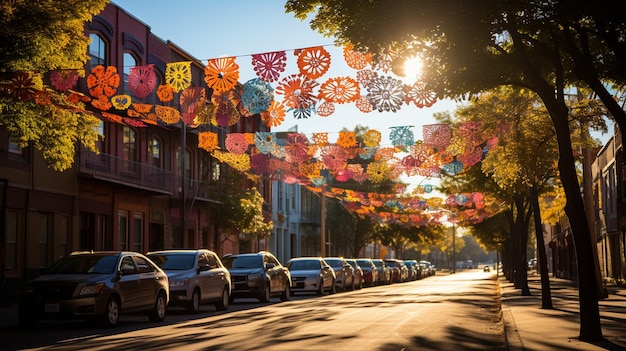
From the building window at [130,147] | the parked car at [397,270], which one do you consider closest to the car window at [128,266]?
the building window at [130,147]

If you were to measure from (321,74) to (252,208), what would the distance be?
24.1 meters

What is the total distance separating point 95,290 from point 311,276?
61.2ft

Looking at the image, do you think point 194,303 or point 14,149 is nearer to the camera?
point 194,303

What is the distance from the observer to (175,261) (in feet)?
79.5

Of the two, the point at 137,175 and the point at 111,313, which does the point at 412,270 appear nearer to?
the point at 137,175

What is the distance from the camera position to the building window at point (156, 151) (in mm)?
40231

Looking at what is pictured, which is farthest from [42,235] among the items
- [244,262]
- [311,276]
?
[311,276]

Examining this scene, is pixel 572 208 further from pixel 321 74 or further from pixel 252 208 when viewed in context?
pixel 252 208

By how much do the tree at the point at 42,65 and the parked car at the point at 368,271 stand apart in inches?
1255

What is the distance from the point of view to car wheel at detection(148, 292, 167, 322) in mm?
20406

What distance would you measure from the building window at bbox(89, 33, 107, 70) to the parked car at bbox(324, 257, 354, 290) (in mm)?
14205

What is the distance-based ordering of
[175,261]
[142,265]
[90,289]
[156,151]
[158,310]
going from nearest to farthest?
[90,289] → [142,265] → [158,310] → [175,261] → [156,151]

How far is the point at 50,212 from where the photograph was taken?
104ft

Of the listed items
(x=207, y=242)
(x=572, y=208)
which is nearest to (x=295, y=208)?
(x=207, y=242)
